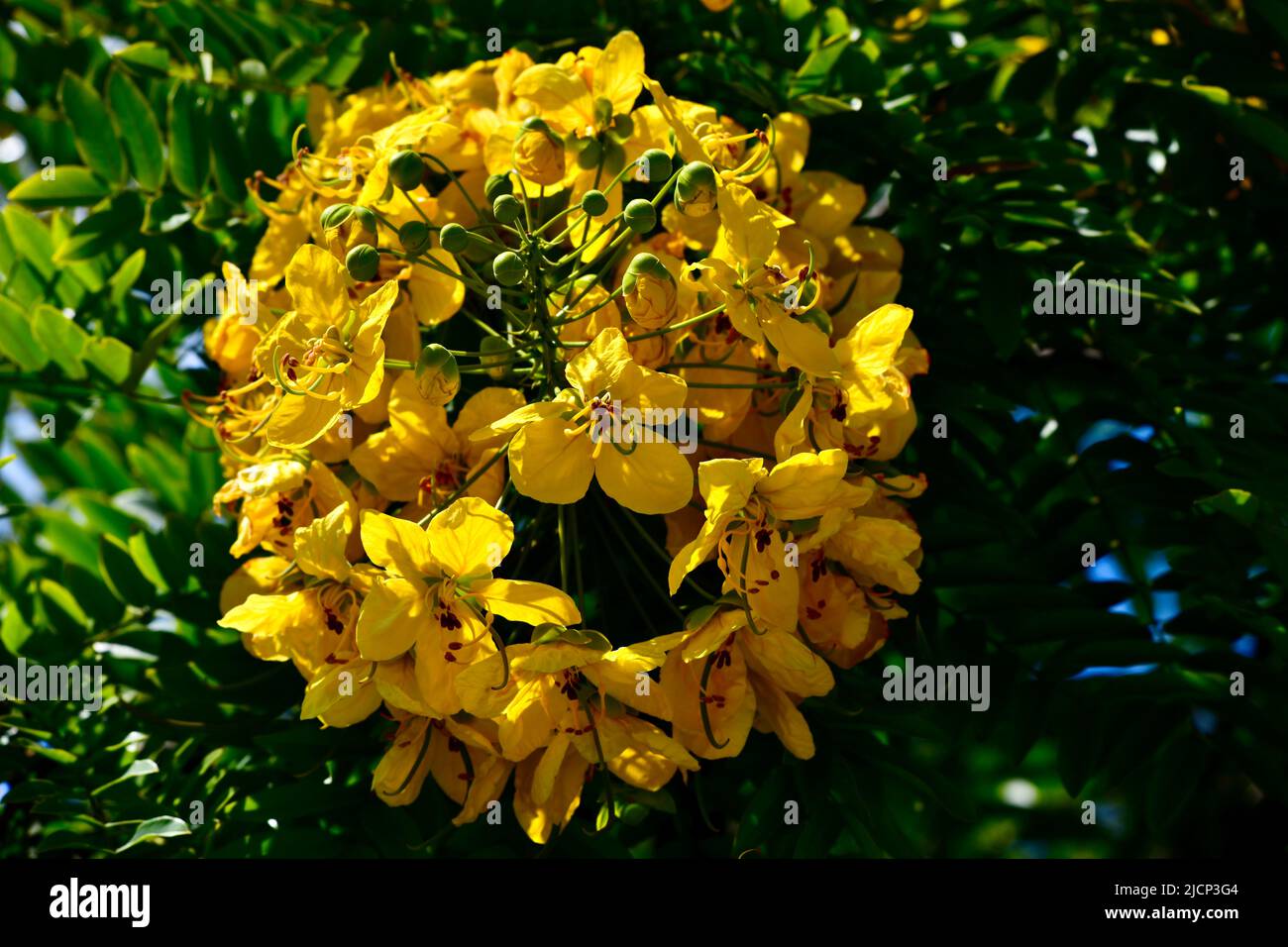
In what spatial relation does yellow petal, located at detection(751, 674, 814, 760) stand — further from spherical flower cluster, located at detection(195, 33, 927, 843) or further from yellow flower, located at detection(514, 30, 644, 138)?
yellow flower, located at detection(514, 30, 644, 138)

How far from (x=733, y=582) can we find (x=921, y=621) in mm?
485

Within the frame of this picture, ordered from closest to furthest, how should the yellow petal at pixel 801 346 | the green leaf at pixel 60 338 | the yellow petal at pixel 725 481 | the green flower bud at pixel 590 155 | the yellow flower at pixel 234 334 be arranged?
1. the yellow petal at pixel 725 481
2. the yellow petal at pixel 801 346
3. the green flower bud at pixel 590 155
4. the yellow flower at pixel 234 334
5. the green leaf at pixel 60 338

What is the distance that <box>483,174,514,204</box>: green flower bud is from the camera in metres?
1.33

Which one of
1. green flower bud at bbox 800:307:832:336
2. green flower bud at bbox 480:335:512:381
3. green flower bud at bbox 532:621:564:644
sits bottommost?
green flower bud at bbox 532:621:564:644

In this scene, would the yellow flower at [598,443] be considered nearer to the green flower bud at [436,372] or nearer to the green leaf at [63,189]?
the green flower bud at [436,372]

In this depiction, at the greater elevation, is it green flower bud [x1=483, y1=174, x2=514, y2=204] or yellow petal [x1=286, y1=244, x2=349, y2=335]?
green flower bud [x1=483, y1=174, x2=514, y2=204]

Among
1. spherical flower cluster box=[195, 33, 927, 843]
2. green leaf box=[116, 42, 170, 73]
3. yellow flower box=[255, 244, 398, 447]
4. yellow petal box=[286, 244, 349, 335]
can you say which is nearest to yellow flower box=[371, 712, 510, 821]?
spherical flower cluster box=[195, 33, 927, 843]

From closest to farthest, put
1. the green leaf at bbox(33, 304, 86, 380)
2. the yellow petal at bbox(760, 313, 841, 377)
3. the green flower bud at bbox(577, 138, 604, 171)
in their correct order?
the yellow petal at bbox(760, 313, 841, 377) < the green flower bud at bbox(577, 138, 604, 171) < the green leaf at bbox(33, 304, 86, 380)

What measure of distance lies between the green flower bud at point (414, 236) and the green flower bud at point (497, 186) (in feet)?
0.26

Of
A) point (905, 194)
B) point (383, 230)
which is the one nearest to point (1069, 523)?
point (905, 194)

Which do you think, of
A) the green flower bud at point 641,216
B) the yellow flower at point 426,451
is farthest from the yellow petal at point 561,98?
the yellow flower at point 426,451

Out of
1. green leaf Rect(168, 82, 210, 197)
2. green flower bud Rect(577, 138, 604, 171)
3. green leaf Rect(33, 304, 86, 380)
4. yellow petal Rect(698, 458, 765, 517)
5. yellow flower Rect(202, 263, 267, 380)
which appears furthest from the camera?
green leaf Rect(168, 82, 210, 197)

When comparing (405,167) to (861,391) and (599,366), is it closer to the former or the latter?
(599,366)

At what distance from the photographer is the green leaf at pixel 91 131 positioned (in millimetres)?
1801
